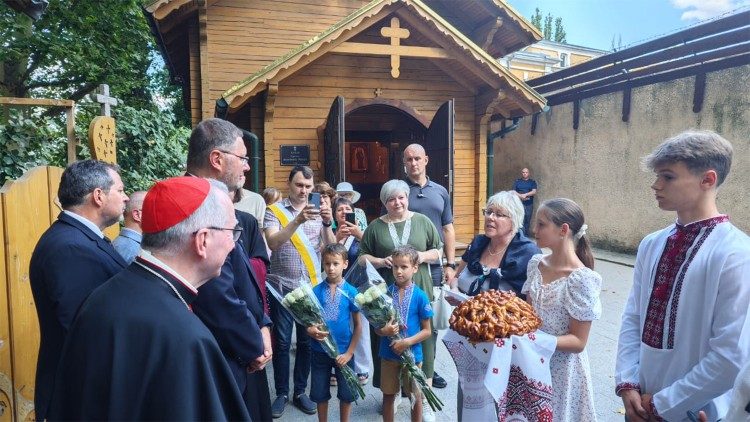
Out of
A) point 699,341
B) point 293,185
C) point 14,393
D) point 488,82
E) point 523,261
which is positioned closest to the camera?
point 699,341

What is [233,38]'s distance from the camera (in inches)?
350

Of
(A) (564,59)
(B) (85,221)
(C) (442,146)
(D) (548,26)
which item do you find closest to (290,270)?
(B) (85,221)

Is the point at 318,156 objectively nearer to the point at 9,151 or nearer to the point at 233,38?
the point at 233,38

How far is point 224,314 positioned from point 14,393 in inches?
91.3

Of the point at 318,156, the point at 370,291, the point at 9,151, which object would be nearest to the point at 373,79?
the point at 318,156

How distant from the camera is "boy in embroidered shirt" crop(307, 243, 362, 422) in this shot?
348cm

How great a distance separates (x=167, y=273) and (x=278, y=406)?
2.85 m

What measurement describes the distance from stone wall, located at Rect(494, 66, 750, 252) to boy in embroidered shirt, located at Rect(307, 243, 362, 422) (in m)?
8.91

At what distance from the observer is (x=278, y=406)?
154 inches

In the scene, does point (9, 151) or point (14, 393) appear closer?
point (14, 393)

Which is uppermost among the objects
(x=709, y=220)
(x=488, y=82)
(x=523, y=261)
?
(x=488, y=82)

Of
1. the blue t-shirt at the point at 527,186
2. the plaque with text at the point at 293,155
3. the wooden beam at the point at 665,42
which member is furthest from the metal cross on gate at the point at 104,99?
the blue t-shirt at the point at 527,186

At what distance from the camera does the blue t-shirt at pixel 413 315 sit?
346cm

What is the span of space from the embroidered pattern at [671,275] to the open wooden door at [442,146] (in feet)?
17.7
